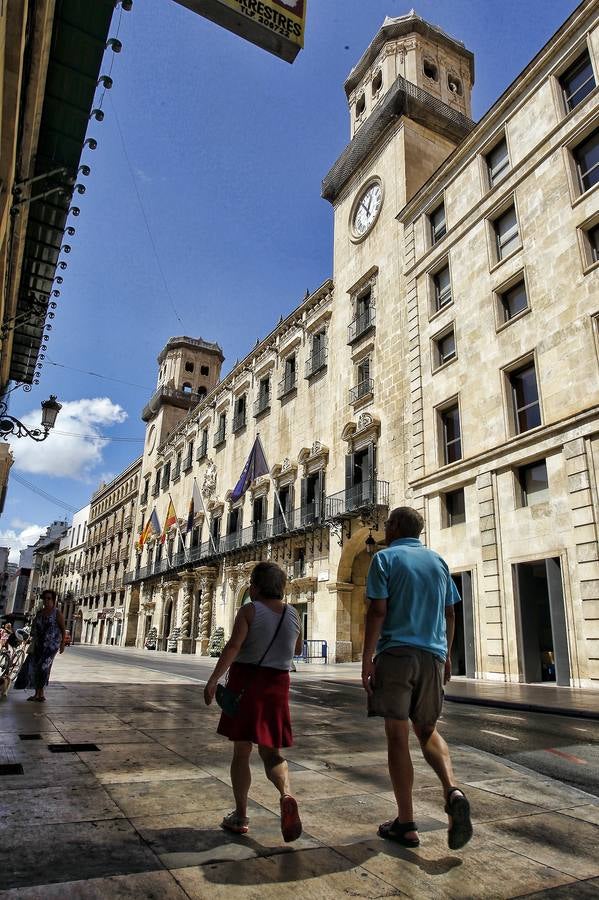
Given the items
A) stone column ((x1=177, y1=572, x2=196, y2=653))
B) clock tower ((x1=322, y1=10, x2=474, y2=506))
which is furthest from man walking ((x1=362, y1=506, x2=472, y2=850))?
stone column ((x1=177, y1=572, x2=196, y2=653))

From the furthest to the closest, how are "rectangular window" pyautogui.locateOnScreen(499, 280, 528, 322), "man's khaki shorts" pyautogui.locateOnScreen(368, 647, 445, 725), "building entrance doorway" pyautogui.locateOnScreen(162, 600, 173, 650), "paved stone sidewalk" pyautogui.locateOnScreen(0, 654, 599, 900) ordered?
"building entrance doorway" pyautogui.locateOnScreen(162, 600, 173, 650), "rectangular window" pyautogui.locateOnScreen(499, 280, 528, 322), "man's khaki shorts" pyautogui.locateOnScreen(368, 647, 445, 725), "paved stone sidewalk" pyautogui.locateOnScreen(0, 654, 599, 900)

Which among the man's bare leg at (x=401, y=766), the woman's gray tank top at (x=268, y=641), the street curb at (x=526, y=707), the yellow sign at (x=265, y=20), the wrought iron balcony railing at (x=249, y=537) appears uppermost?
the yellow sign at (x=265, y=20)

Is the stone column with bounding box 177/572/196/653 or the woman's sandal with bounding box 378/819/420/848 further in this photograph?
the stone column with bounding box 177/572/196/653

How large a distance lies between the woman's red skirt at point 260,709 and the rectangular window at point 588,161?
52.6 ft

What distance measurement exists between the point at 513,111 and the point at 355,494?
45.1 feet

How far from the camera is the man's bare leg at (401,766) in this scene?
9.56ft

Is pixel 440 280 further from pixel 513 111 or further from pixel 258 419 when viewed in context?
pixel 258 419

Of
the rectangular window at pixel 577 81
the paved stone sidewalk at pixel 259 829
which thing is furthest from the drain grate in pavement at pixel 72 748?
the rectangular window at pixel 577 81

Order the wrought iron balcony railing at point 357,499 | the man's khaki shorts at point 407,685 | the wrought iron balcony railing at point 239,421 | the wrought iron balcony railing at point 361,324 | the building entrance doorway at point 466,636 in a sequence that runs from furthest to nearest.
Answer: the wrought iron balcony railing at point 239,421 < the wrought iron balcony railing at point 361,324 < the wrought iron balcony railing at point 357,499 < the building entrance doorway at point 466,636 < the man's khaki shorts at point 407,685

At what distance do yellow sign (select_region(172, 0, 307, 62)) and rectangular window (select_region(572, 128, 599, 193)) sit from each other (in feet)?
40.1

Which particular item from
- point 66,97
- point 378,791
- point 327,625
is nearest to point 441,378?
point 327,625

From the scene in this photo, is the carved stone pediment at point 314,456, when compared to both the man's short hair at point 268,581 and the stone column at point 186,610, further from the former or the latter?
the man's short hair at point 268,581

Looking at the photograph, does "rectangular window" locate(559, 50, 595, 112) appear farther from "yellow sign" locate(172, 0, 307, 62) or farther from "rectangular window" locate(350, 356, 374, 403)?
"yellow sign" locate(172, 0, 307, 62)

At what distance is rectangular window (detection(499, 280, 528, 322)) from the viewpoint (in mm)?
16812
